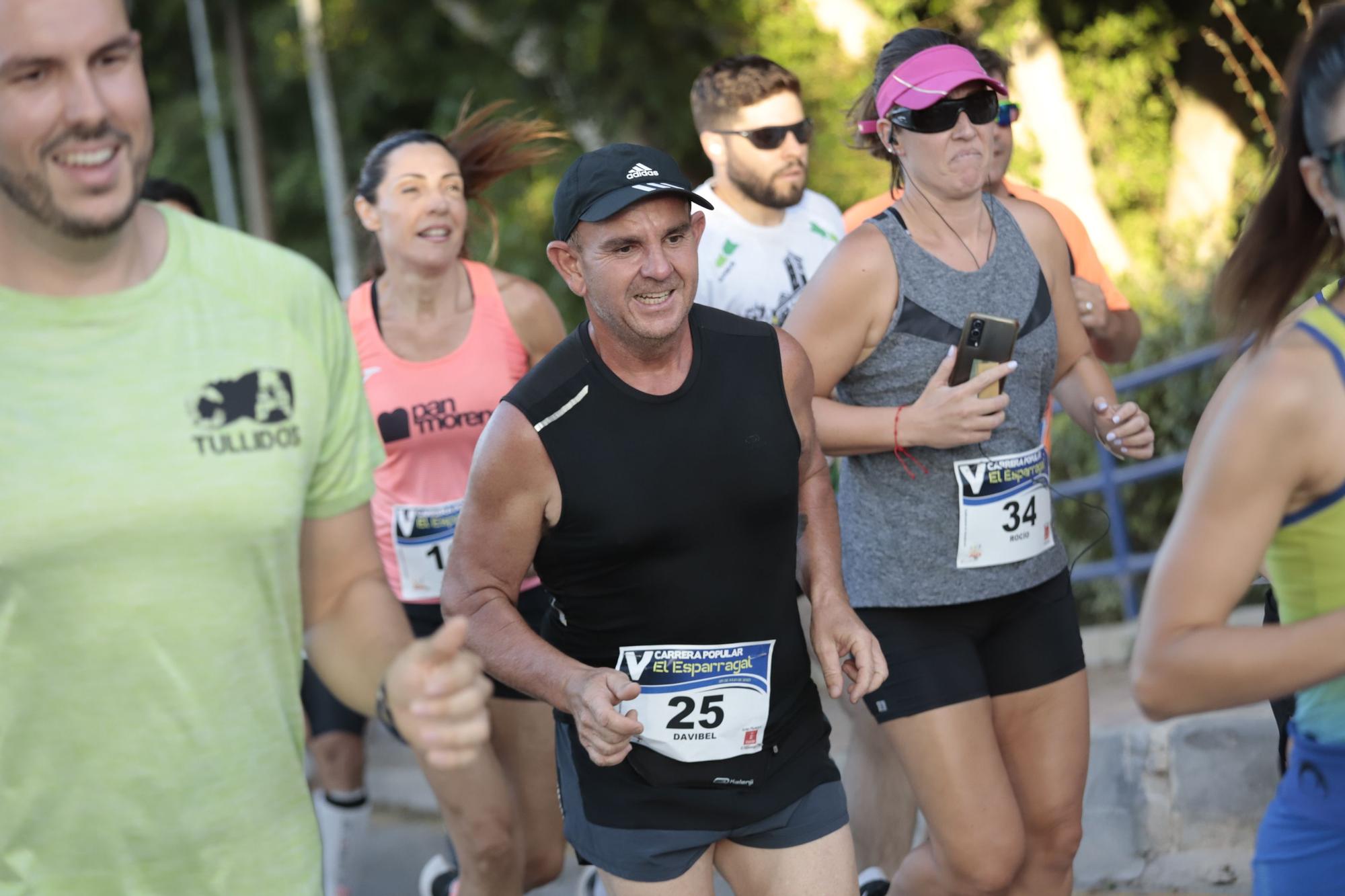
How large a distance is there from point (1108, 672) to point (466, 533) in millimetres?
4258

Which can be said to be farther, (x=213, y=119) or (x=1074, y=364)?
(x=213, y=119)

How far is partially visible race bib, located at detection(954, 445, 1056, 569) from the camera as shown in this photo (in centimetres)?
380

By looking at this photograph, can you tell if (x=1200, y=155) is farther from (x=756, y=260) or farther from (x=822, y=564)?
(x=822, y=564)

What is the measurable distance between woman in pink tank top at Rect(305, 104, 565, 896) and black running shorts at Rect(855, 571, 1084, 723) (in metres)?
1.18

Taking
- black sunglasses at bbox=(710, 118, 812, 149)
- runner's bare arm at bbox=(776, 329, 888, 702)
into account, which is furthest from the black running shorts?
black sunglasses at bbox=(710, 118, 812, 149)

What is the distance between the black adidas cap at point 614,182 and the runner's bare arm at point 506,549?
0.42 meters

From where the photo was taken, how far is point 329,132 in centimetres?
2028

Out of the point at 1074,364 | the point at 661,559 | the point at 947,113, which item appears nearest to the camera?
the point at 661,559

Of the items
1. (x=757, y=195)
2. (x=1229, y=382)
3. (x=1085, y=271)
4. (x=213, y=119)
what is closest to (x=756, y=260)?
(x=757, y=195)

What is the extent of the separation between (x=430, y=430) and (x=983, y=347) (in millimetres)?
1788

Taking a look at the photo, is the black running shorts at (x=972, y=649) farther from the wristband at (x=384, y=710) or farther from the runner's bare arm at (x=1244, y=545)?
the wristband at (x=384, y=710)

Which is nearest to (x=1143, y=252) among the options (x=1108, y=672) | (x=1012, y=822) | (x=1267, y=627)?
(x=1108, y=672)

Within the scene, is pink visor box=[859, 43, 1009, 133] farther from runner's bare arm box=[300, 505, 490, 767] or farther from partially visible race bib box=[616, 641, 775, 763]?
runner's bare arm box=[300, 505, 490, 767]

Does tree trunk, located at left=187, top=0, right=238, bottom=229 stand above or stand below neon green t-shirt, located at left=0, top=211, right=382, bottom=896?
above
